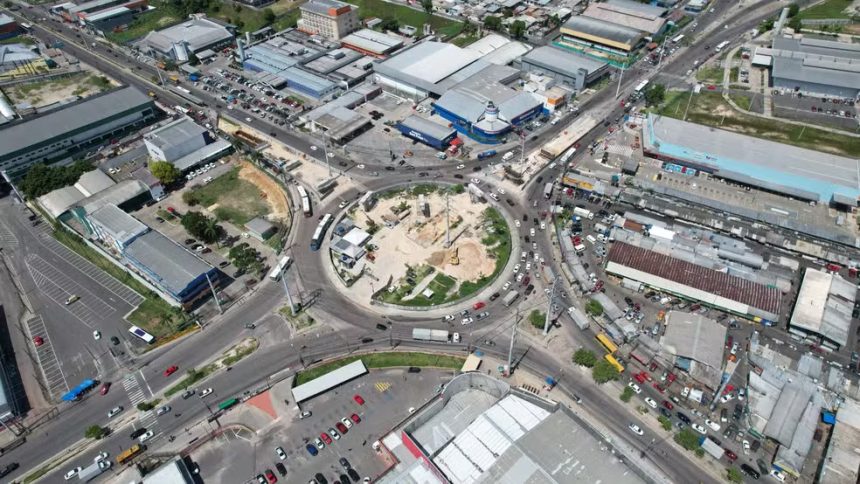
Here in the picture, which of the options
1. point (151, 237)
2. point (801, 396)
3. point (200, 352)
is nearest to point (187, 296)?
point (200, 352)

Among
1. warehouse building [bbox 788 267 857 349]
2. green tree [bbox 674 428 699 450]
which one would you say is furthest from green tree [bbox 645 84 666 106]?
green tree [bbox 674 428 699 450]

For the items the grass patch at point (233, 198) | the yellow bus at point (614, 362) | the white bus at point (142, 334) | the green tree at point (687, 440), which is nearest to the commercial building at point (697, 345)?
the yellow bus at point (614, 362)

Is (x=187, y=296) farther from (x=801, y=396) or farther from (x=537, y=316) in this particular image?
Result: (x=801, y=396)

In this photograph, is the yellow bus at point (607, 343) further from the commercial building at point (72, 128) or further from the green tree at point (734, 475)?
the commercial building at point (72, 128)

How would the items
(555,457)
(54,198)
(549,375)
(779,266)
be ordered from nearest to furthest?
(555,457) → (549,375) → (779,266) → (54,198)

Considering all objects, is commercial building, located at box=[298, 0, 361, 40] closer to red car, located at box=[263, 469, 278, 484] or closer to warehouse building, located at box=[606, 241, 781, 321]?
warehouse building, located at box=[606, 241, 781, 321]

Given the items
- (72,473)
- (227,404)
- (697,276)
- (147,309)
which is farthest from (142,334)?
(697,276)
